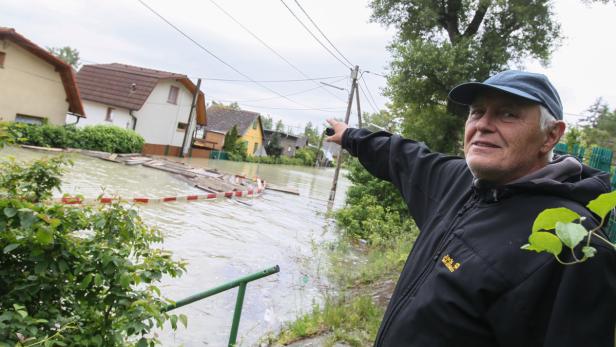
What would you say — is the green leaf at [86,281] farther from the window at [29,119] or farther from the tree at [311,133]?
the tree at [311,133]

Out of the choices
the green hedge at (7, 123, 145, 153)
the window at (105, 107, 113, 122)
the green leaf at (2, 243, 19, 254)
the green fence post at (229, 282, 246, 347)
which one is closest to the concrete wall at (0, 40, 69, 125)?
the green hedge at (7, 123, 145, 153)

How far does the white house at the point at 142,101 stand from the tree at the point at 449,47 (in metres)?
20.0

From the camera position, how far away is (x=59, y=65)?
22.5 meters

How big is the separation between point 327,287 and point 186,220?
5840mm

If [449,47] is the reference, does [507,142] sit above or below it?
below

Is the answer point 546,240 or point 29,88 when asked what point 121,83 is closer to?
point 29,88

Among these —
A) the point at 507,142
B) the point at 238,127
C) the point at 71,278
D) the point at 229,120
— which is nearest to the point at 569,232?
the point at 507,142

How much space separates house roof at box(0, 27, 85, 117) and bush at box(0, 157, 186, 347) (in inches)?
840

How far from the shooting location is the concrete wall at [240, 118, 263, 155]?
49469 mm

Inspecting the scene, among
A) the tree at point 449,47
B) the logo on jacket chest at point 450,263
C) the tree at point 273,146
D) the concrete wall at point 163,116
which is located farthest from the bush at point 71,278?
the tree at point 273,146

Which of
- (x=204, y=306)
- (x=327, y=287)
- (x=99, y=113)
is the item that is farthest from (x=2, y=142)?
(x=99, y=113)

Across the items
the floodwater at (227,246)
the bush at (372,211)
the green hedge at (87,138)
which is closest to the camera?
the floodwater at (227,246)

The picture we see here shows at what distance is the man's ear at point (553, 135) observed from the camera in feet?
5.73

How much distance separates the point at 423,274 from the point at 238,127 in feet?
157
